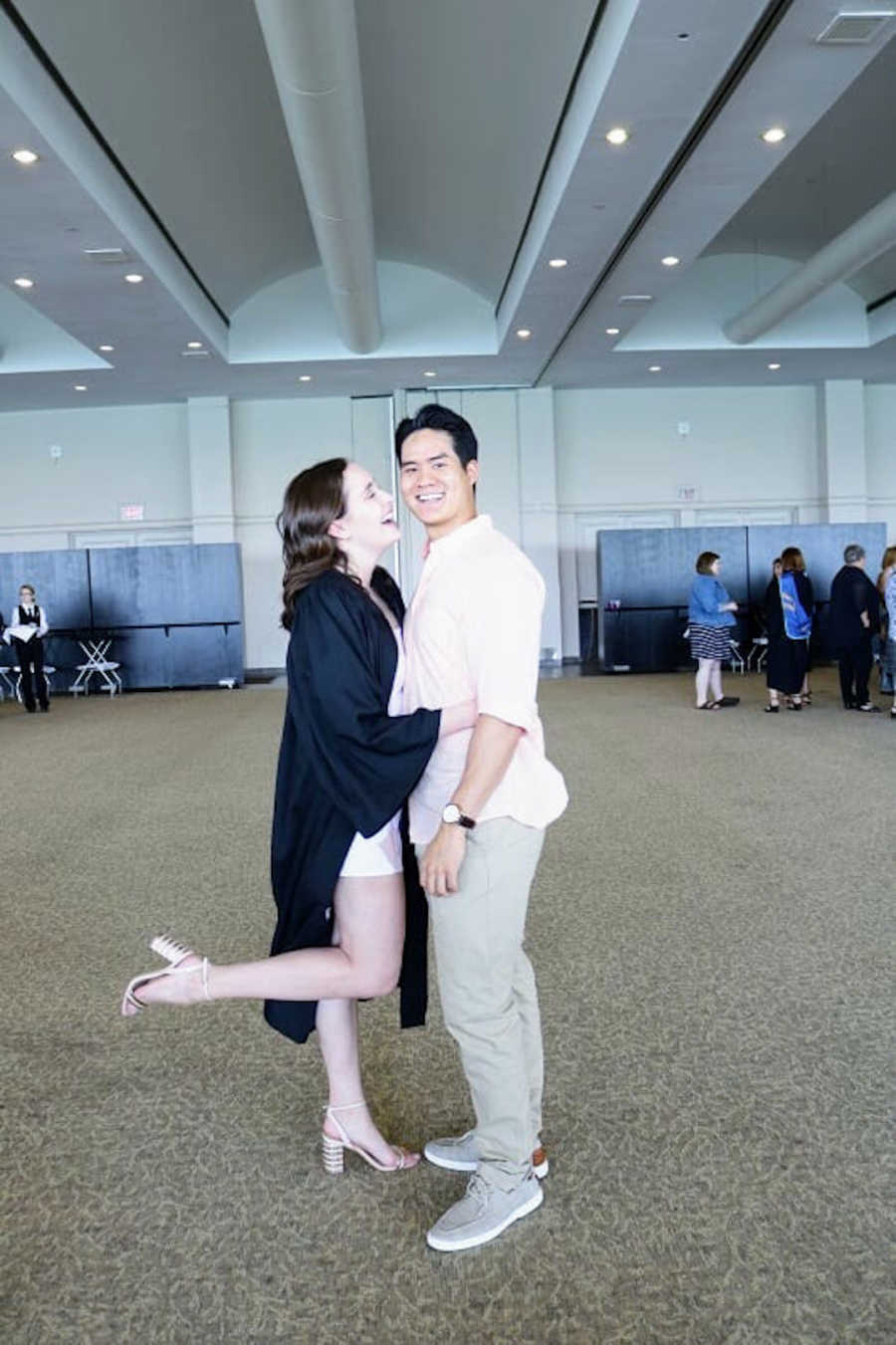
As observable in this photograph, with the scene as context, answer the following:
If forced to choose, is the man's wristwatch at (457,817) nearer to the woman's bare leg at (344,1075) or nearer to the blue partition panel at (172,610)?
the woman's bare leg at (344,1075)

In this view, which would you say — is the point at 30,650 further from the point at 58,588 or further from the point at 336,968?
the point at 336,968

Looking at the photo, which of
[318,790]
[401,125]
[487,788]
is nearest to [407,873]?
[318,790]

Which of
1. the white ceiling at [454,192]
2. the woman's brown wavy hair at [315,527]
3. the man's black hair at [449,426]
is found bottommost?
the woman's brown wavy hair at [315,527]

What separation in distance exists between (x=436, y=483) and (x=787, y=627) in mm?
9120

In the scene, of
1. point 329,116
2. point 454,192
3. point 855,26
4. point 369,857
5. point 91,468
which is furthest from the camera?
point 91,468

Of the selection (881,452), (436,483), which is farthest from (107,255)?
(881,452)

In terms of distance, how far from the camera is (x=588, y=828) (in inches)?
233

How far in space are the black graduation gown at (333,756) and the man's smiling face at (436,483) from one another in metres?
0.21

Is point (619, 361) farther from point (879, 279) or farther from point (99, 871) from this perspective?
point (99, 871)

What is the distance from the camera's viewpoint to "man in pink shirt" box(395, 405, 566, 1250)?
2045 millimetres

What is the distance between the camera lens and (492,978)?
2.14 meters

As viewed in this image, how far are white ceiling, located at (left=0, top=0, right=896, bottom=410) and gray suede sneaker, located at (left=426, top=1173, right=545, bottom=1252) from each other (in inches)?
247

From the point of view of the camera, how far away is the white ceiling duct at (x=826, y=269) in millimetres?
10461

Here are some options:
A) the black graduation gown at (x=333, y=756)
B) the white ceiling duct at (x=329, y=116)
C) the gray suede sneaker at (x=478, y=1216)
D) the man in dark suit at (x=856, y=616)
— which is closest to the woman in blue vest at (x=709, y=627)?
the man in dark suit at (x=856, y=616)
